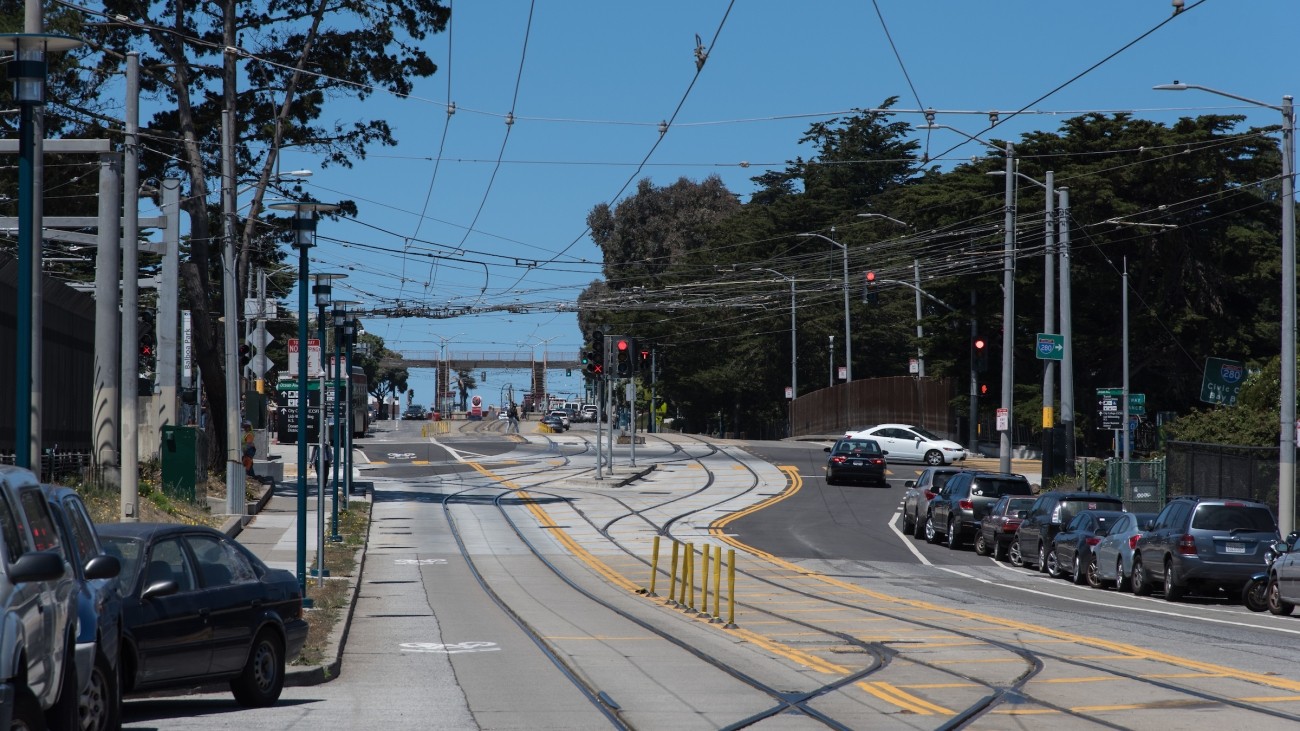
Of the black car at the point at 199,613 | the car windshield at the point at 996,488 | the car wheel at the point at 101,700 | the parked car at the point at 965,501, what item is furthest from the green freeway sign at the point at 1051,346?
the car wheel at the point at 101,700

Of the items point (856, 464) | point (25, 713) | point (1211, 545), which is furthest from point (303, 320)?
point (856, 464)

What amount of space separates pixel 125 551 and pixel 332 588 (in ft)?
38.3

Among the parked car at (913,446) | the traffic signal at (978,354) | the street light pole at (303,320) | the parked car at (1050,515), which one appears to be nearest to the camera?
the street light pole at (303,320)

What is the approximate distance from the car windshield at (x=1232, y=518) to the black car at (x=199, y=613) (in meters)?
16.3

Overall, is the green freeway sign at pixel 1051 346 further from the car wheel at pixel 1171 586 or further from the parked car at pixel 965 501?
the car wheel at pixel 1171 586

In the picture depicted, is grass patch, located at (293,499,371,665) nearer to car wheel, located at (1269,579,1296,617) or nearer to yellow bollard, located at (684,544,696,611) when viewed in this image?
yellow bollard, located at (684,544,696,611)

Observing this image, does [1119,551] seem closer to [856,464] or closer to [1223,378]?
[1223,378]

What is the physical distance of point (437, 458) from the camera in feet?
215

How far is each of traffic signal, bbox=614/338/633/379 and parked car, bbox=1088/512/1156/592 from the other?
22.8m

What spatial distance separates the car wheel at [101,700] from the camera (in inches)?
357

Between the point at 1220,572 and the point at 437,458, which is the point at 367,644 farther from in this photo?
the point at 437,458

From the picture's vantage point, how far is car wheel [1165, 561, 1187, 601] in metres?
24.2

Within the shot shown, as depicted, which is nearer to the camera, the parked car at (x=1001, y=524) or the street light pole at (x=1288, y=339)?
the street light pole at (x=1288, y=339)

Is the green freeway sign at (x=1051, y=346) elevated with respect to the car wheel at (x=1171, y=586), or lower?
elevated
